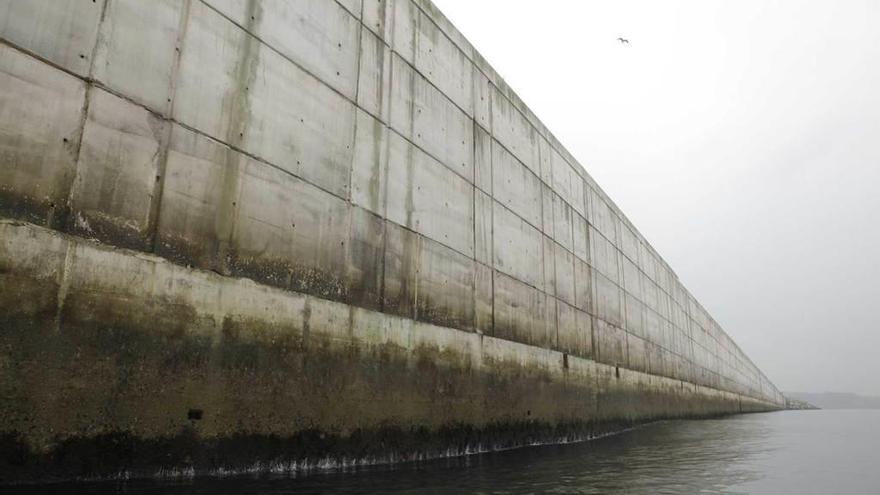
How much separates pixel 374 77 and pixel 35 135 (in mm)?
4847

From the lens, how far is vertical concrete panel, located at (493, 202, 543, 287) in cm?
1131

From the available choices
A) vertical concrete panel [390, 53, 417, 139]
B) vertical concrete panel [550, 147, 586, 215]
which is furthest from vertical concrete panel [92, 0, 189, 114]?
vertical concrete panel [550, 147, 586, 215]

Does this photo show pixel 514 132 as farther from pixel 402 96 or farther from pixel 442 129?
pixel 402 96

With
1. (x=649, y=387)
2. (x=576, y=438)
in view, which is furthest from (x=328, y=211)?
(x=649, y=387)

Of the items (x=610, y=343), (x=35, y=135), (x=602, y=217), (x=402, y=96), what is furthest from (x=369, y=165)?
(x=602, y=217)

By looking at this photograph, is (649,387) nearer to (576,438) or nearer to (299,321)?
(576,438)

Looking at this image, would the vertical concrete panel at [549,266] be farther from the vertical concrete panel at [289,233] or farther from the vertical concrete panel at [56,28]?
the vertical concrete panel at [56,28]

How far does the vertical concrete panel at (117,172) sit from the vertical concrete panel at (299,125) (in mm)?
1157

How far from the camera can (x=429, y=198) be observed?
9039 mm

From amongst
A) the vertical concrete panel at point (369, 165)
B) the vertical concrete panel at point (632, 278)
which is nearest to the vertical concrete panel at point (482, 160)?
the vertical concrete panel at point (369, 165)

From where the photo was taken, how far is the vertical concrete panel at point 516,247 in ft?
37.1

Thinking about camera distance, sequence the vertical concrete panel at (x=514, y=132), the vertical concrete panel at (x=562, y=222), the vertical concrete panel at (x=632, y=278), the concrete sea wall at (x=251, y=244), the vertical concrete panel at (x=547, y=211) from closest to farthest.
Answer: the concrete sea wall at (x=251, y=244), the vertical concrete panel at (x=514, y=132), the vertical concrete panel at (x=547, y=211), the vertical concrete panel at (x=562, y=222), the vertical concrete panel at (x=632, y=278)

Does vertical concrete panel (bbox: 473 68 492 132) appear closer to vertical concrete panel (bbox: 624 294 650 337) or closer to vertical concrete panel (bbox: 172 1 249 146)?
vertical concrete panel (bbox: 172 1 249 146)

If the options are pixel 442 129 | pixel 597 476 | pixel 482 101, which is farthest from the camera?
pixel 482 101
